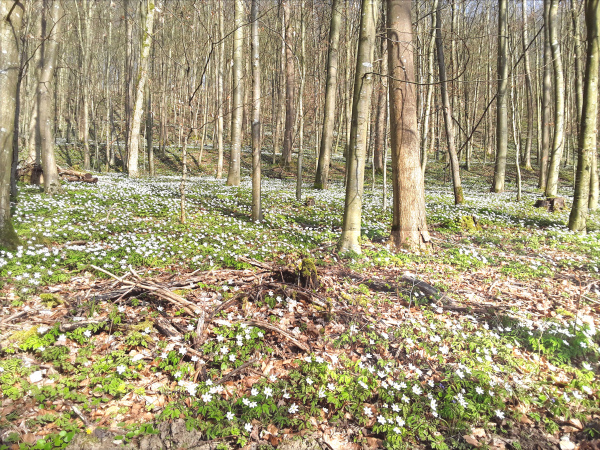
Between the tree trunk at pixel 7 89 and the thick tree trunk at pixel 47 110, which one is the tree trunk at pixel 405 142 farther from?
the thick tree trunk at pixel 47 110

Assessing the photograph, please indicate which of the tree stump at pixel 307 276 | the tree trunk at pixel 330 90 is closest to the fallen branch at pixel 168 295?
the tree stump at pixel 307 276

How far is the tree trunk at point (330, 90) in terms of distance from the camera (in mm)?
13273

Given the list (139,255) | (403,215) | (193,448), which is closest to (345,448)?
(193,448)

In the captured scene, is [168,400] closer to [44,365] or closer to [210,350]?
[210,350]

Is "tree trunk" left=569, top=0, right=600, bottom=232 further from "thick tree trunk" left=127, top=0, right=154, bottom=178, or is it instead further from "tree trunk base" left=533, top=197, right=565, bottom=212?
"thick tree trunk" left=127, top=0, right=154, bottom=178

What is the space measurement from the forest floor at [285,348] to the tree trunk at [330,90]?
30.6ft

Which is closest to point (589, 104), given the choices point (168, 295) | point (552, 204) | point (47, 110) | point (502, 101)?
point (552, 204)

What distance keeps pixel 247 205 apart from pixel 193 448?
9426 mm

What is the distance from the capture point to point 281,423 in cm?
291

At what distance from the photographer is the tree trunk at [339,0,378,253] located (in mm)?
6219

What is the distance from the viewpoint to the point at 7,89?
5332 millimetres

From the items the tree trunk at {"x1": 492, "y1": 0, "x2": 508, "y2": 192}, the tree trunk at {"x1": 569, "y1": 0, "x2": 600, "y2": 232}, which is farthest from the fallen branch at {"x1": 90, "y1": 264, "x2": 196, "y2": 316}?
the tree trunk at {"x1": 492, "y1": 0, "x2": 508, "y2": 192}

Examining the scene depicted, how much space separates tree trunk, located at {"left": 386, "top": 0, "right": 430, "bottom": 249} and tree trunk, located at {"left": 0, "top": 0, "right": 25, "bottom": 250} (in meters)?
7.21

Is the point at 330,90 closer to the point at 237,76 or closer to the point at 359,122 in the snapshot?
the point at 237,76
